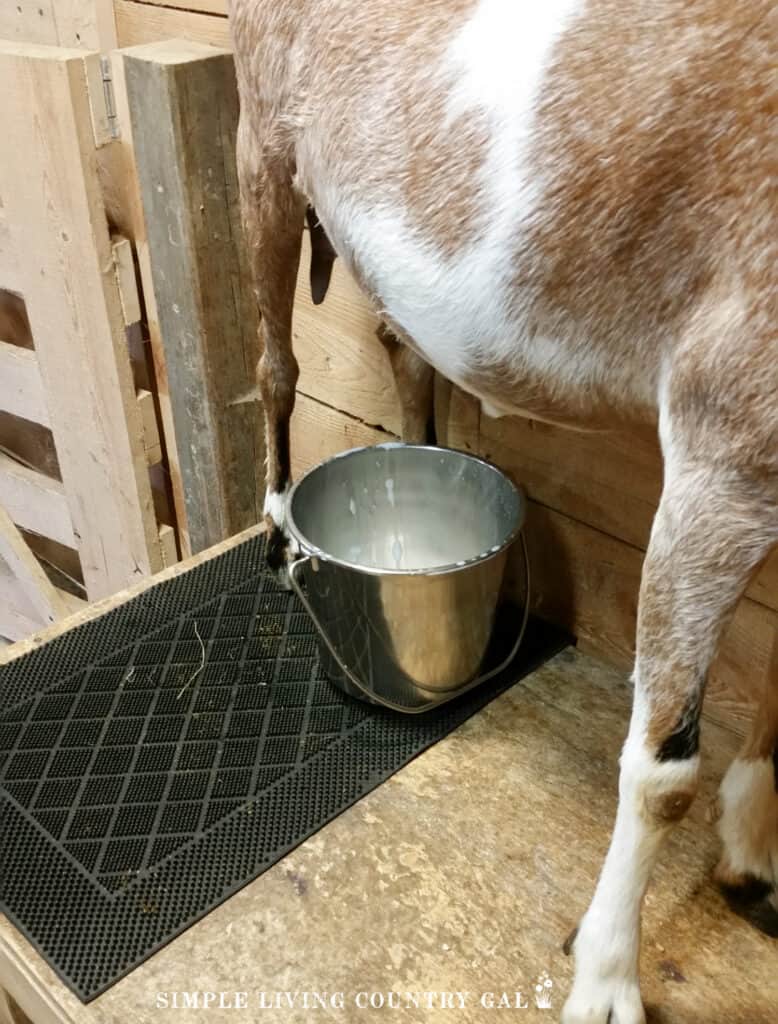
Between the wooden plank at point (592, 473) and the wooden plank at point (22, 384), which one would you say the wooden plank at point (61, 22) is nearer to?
the wooden plank at point (22, 384)

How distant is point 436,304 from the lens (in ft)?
3.15

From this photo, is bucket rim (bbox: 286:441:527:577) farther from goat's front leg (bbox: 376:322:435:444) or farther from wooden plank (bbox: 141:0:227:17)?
wooden plank (bbox: 141:0:227:17)

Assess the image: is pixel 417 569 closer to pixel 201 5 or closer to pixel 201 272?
pixel 201 272

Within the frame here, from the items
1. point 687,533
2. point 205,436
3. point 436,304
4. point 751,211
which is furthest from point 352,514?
point 751,211

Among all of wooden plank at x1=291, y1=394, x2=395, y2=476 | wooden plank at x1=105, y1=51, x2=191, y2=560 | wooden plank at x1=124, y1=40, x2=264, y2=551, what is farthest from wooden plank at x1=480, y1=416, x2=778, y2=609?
wooden plank at x1=105, y1=51, x2=191, y2=560

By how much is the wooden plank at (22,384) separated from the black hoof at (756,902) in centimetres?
168

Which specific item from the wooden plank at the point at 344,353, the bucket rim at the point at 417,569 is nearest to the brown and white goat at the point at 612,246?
the bucket rim at the point at 417,569

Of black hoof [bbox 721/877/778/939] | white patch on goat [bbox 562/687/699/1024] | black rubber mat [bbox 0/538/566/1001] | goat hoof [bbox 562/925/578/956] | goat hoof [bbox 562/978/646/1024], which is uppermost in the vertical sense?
white patch on goat [bbox 562/687/699/1024]

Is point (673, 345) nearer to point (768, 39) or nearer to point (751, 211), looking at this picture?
point (751, 211)

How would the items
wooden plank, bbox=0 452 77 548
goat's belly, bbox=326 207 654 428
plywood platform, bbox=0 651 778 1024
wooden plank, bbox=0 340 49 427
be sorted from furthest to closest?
wooden plank, bbox=0 452 77 548 → wooden plank, bbox=0 340 49 427 → plywood platform, bbox=0 651 778 1024 → goat's belly, bbox=326 207 654 428

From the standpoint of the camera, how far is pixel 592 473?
1.40 meters

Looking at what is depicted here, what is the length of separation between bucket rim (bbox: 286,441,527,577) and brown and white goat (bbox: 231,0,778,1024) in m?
0.27

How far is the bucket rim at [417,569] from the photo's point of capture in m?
1.24

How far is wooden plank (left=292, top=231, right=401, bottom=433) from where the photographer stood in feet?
5.39
